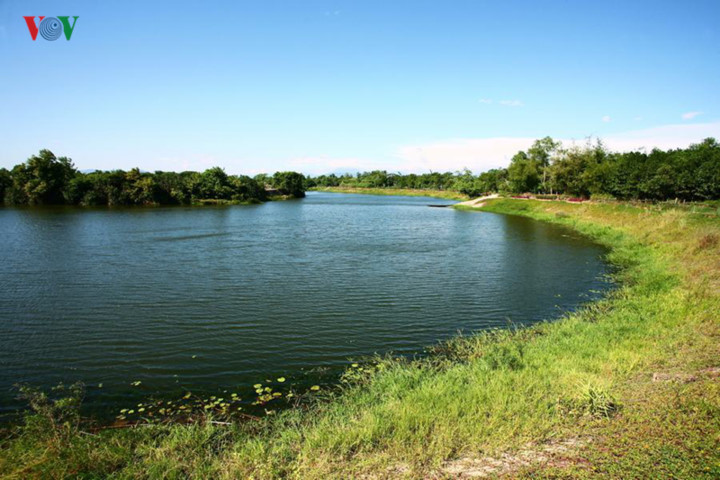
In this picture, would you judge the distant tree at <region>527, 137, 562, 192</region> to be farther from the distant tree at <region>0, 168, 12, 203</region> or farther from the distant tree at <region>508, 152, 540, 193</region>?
the distant tree at <region>0, 168, 12, 203</region>

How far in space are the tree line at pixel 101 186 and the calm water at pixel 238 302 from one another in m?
59.2

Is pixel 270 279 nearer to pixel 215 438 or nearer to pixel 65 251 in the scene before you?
pixel 215 438

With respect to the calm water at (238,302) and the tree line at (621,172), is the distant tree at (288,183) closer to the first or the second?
the tree line at (621,172)

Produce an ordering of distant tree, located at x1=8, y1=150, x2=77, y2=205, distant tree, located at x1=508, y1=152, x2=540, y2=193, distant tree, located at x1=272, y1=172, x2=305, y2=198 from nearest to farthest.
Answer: distant tree, located at x1=8, y1=150, x2=77, y2=205, distant tree, located at x1=508, y1=152, x2=540, y2=193, distant tree, located at x1=272, y1=172, x2=305, y2=198

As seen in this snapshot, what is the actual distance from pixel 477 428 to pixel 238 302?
1441 centimetres

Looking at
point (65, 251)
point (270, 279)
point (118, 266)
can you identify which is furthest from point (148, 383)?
point (65, 251)

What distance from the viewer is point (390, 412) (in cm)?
868

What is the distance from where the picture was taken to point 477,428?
774cm

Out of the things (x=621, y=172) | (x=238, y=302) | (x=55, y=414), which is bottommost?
(x=55, y=414)

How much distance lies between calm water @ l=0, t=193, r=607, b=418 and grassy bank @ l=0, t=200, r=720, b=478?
8.78 ft

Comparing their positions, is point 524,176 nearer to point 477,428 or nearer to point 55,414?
point 477,428

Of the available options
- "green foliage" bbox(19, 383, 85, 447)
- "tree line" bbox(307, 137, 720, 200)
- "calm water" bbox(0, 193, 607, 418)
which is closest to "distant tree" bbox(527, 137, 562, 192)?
"tree line" bbox(307, 137, 720, 200)

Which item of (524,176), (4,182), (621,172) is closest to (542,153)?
(524,176)

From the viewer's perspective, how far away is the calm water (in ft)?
41.9
